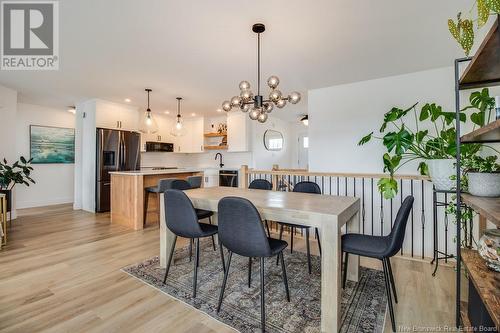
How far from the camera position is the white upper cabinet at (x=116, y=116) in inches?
203

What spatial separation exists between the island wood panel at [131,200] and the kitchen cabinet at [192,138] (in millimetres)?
2262

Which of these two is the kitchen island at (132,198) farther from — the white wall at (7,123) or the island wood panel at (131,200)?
the white wall at (7,123)

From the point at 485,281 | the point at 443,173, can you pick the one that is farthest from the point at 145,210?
Answer: the point at 485,281

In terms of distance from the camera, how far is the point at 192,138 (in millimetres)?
7051

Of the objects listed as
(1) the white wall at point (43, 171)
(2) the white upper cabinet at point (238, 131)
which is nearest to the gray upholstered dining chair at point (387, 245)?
(2) the white upper cabinet at point (238, 131)

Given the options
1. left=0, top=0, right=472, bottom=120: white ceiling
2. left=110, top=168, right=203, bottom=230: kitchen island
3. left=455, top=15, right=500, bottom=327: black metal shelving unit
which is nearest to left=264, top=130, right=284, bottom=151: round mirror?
left=0, top=0, right=472, bottom=120: white ceiling

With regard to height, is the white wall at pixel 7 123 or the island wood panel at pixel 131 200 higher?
the white wall at pixel 7 123

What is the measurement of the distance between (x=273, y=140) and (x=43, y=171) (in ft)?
19.5

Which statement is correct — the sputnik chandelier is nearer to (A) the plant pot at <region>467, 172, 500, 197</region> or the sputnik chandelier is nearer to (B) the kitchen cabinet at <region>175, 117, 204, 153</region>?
(A) the plant pot at <region>467, 172, 500, 197</region>

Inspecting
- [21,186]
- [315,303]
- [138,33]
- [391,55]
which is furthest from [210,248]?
[21,186]

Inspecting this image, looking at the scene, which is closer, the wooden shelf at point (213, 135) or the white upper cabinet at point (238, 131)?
the white upper cabinet at point (238, 131)

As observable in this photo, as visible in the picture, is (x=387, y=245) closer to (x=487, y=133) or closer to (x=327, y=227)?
(x=327, y=227)

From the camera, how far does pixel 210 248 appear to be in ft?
10.5

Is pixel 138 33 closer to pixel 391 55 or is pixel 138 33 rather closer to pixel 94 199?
pixel 391 55
